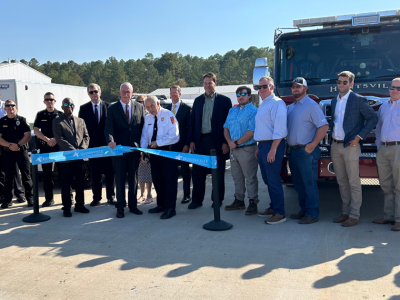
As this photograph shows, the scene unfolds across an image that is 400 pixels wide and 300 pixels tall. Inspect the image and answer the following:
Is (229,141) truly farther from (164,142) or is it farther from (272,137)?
(164,142)

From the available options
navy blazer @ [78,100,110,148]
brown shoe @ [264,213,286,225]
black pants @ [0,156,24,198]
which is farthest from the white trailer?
brown shoe @ [264,213,286,225]

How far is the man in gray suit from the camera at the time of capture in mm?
6090

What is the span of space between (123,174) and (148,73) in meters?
94.9

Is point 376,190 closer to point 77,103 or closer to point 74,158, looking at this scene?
point 74,158

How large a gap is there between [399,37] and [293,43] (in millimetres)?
1605

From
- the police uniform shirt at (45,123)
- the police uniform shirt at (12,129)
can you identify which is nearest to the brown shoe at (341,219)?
the police uniform shirt at (45,123)

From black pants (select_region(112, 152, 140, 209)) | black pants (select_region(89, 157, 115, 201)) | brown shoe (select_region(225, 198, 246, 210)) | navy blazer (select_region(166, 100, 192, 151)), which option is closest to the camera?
black pants (select_region(112, 152, 140, 209))

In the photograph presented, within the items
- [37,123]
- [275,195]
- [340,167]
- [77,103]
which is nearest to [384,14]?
[340,167]

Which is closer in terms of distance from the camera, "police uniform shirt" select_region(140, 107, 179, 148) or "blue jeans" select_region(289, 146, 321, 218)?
"blue jeans" select_region(289, 146, 321, 218)

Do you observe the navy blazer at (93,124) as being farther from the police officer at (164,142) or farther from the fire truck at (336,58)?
→ the fire truck at (336,58)

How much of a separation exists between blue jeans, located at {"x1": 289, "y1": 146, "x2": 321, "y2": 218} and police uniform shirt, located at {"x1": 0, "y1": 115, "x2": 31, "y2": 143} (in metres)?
4.69

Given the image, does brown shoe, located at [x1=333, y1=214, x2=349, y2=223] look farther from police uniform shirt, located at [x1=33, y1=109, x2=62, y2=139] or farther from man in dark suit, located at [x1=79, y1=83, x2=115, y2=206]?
police uniform shirt, located at [x1=33, y1=109, x2=62, y2=139]

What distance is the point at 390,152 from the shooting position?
491cm

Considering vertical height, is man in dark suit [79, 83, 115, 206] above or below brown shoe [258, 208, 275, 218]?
above
